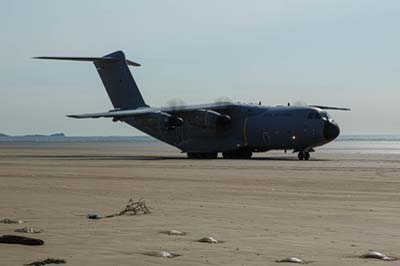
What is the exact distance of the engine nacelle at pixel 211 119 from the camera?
2415 inches

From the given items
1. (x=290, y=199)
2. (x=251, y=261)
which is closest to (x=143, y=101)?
(x=290, y=199)

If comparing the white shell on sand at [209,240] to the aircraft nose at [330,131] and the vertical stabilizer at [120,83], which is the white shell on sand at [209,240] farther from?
the vertical stabilizer at [120,83]

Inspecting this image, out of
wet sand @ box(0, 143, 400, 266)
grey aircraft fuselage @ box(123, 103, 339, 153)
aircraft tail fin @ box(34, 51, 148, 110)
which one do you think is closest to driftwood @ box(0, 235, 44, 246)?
wet sand @ box(0, 143, 400, 266)

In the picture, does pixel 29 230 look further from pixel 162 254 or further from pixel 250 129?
pixel 250 129

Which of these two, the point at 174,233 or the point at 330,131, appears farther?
the point at 330,131

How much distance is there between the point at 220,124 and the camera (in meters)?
61.4

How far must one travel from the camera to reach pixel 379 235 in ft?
44.2

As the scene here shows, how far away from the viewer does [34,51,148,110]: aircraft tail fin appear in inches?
2633

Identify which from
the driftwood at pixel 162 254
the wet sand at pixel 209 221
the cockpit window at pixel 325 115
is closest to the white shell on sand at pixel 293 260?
the wet sand at pixel 209 221

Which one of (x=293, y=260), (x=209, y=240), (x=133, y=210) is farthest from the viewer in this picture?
(x=133, y=210)

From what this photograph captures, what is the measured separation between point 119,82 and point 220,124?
1031 cm

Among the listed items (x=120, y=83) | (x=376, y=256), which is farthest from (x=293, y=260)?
(x=120, y=83)

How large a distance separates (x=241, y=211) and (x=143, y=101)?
4989 cm

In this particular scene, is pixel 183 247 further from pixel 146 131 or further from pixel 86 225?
pixel 146 131
